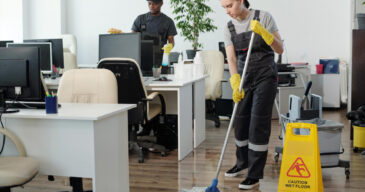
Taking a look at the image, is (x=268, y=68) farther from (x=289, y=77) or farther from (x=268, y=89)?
(x=289, y=77)

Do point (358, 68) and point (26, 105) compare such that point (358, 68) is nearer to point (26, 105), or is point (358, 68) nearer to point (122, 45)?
point (122, 45)

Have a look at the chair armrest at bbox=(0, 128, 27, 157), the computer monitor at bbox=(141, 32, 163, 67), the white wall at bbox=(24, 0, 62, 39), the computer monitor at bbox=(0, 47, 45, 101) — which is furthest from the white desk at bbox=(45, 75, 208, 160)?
the white wall at bbox=(24, 0, 62, 39)

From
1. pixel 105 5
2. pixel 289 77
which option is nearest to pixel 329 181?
pixel 289 77

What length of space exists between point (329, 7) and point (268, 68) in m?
4.66

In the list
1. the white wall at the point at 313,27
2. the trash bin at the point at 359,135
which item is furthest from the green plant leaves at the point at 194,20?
the trash bin at the point at 359,135

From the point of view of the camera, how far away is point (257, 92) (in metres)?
3.14

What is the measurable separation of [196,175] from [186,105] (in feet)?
2.80

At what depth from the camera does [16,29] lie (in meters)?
7.86

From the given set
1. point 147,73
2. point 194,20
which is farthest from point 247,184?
point 194,20

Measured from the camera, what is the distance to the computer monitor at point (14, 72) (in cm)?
255

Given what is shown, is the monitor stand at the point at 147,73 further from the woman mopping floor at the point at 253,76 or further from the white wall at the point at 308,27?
the white wall at the point at 308,27

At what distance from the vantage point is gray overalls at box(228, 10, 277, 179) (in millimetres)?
3121

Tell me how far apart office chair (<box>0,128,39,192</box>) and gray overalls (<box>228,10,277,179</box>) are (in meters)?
1.48

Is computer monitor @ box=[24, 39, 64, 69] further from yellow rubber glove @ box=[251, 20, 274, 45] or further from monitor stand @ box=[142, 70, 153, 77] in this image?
yellow rubber glove @ box=[251, 20, 274, 45]
